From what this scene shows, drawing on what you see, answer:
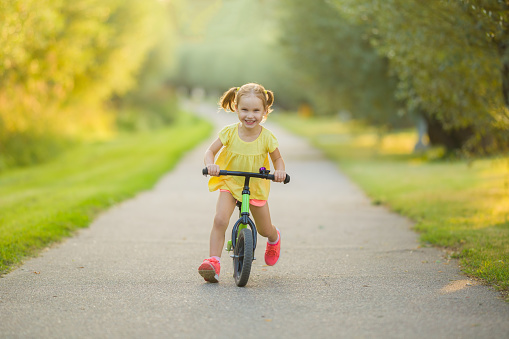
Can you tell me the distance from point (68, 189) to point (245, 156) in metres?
7.46

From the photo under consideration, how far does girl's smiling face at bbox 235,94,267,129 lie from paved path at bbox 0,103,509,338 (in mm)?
1409

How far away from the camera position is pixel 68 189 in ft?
40.7

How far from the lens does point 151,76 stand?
39875 mm

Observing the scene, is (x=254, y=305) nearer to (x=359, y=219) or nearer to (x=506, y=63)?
(x=359, y=219)

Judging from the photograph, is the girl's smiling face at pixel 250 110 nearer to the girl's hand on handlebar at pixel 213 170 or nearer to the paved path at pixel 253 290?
the girl's hand on handlebar at pixel 213 170

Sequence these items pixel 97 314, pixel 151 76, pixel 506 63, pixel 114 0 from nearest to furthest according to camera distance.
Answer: pixel 97 314, pixel 506 63, pixel 114 0, pixel 151 76

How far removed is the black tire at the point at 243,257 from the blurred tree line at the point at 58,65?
8.02 metres

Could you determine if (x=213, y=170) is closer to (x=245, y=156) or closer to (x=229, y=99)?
(x=245, y=156)

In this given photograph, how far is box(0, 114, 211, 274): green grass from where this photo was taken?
7535 mm

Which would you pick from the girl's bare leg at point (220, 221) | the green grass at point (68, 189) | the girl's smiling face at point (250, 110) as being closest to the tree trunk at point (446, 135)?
the green grass at point (68, 189)

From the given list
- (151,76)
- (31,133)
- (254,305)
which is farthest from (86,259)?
(151,76)

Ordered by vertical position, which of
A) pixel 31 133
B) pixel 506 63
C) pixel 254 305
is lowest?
pixel 31 133

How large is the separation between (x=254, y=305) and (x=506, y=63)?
5858 millimetres

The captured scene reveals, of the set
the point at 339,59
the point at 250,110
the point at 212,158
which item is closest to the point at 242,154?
the point at 212,158
